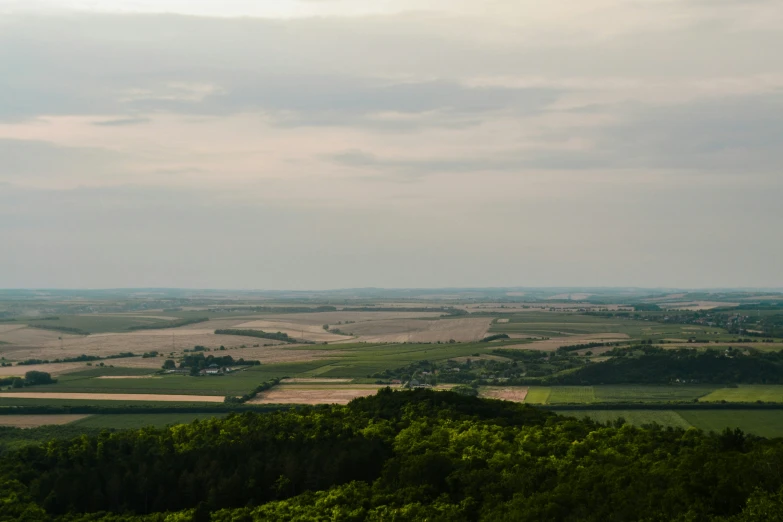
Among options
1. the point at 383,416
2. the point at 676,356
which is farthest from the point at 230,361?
the point at 383,416

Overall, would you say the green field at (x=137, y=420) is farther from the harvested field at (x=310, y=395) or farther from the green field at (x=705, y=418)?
the green field at (x=705, y=418)

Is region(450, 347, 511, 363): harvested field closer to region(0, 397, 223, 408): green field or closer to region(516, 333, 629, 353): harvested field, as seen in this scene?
region(516, 333, 629, 353): harvested field

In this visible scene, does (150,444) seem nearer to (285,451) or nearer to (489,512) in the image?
(285,451)

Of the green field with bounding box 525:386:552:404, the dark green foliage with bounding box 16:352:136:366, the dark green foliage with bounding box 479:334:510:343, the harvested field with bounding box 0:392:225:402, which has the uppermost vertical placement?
the dark green foliage with bounding box 479:334:510:343

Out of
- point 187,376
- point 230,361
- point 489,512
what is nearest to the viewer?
point 489,512

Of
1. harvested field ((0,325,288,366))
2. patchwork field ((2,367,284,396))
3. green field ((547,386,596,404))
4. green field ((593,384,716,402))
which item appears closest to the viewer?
green field ((547,386,596,404))

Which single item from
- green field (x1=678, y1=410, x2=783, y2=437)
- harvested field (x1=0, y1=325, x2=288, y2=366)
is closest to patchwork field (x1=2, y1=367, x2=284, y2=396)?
harvested field (x1=0, y1=325, x2=288, y2=366)

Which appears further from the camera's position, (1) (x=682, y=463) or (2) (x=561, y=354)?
(2) (x=561, y=354)

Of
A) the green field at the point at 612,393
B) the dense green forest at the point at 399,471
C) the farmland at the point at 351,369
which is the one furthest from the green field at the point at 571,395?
the dense green forest at the point at 399,471
